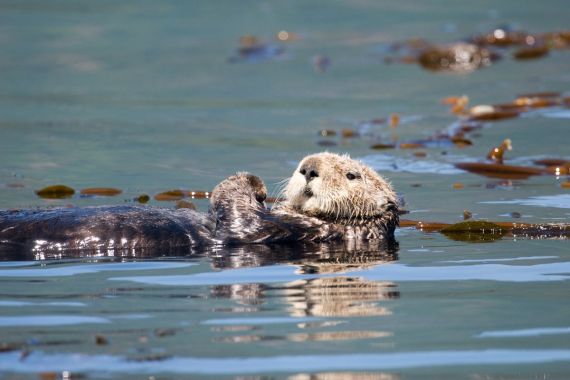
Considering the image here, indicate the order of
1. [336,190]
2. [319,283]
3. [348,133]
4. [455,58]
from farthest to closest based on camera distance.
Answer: [455,58] < [348,133] < [336,190] < [319,283]

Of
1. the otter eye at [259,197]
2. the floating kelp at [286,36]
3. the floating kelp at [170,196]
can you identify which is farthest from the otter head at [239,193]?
the floating kelp at [286,36]

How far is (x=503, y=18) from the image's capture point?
1869cm

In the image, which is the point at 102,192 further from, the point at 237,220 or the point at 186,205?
the point at 237,220

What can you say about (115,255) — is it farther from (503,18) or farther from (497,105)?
(503,18)

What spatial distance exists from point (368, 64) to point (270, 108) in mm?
2880

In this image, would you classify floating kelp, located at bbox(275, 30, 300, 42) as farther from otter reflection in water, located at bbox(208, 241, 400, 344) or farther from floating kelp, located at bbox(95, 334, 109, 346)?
floating kelp, located at bbox(95, 334, 109, 346)

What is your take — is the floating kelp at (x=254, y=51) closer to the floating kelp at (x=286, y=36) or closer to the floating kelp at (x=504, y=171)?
the floating kelp at (x=286, y=36)

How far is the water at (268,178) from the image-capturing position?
4383mm

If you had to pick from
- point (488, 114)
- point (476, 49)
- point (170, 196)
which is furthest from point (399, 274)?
point (476, 49)

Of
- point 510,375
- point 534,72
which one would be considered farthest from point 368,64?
point 510,375

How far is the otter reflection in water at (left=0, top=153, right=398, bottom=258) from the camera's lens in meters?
6.54

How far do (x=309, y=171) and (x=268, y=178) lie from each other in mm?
2614

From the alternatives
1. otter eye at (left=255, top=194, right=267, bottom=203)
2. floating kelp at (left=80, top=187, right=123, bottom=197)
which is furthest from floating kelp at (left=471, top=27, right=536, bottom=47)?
otter eye at (left=255, top=194, right=267, bottom=203)

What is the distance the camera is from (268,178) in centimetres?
951
